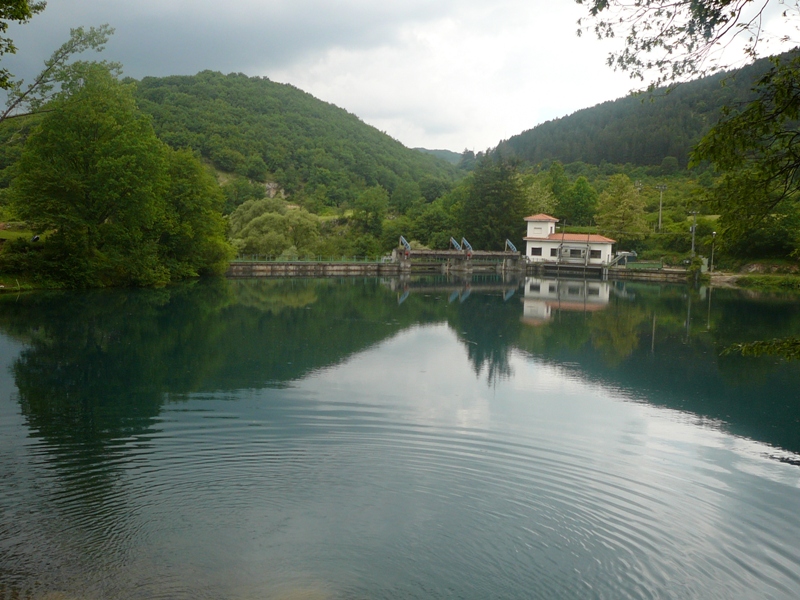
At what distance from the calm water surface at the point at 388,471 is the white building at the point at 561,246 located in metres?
38.8

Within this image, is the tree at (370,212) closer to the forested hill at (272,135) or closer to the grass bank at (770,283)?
the forested hill at (272,135)

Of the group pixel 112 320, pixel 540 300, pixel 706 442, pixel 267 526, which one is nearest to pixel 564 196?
pixel 540 300

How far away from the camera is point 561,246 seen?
2239 inches

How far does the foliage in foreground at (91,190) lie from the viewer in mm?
29359

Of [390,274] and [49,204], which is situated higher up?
[49,204]

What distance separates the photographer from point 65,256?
30.7m

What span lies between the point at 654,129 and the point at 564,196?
45.0m

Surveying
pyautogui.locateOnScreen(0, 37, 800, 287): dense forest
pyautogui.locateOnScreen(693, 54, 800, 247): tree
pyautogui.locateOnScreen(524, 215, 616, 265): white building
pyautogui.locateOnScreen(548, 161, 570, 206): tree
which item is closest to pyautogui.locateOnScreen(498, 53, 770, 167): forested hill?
pyautogui.locateOnScreen(0, 37, 800, 287): dense forest

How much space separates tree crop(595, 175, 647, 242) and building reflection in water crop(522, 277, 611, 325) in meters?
Answer: 12.2

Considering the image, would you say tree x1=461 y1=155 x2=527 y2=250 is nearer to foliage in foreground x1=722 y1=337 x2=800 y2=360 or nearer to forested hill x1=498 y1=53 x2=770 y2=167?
forested hill x1=498 y1=53 x2=770 y2=167

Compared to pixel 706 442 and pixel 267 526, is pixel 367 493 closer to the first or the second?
pixel 267 526

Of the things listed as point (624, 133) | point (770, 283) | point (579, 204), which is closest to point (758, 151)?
point (770, 283)

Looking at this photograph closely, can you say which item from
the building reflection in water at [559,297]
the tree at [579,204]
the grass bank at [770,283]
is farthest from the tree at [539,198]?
the grass bank at [770,283]

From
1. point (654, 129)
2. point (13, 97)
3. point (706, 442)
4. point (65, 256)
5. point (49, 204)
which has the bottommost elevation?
point (706, 442)
